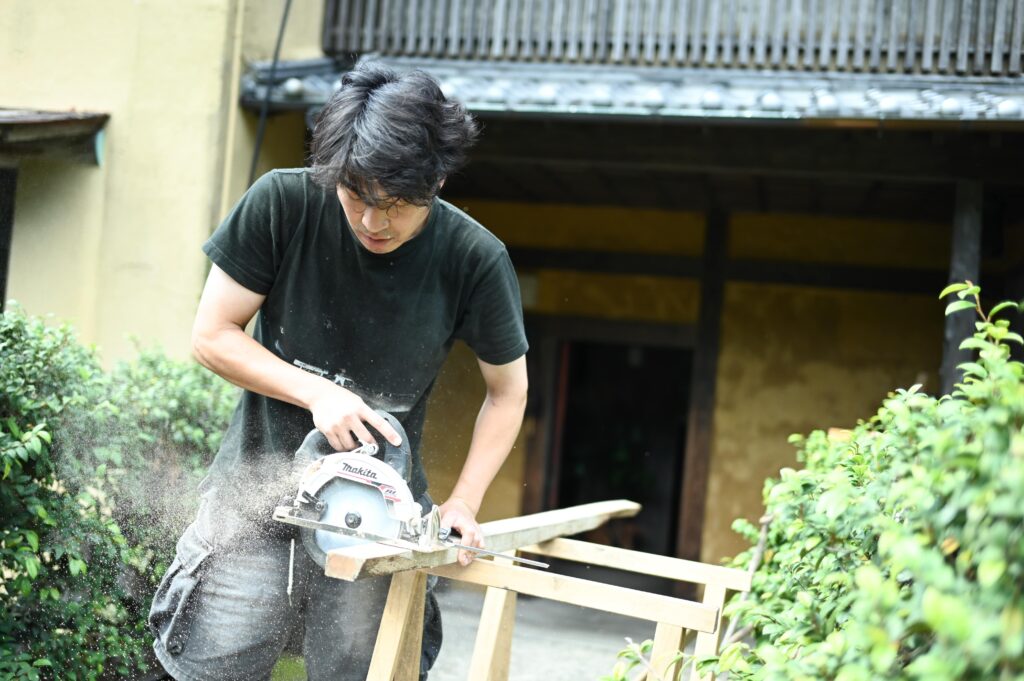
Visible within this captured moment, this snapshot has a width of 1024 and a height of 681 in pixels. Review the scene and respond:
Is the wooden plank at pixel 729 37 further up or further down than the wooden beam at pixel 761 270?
further up

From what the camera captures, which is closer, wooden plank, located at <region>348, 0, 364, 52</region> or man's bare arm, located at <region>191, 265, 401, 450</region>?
man's bare arm, located at <region>191, 265, 401, 450</region>

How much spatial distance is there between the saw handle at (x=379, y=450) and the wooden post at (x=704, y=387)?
5.34 m

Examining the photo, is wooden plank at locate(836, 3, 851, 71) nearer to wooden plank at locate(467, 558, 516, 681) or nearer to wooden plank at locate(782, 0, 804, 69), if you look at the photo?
wooden plank at locate(782, 0, 804, 69)

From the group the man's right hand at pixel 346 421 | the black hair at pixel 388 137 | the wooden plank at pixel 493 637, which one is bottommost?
the wooden plank at pixel 493 637

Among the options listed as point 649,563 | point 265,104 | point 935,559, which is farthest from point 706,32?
point 935,559

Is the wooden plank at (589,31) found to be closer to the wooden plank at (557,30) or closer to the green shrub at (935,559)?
the wooden plank at (557,30)

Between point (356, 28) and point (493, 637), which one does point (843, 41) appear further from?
point (493, 637)

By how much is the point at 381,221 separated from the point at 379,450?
0.51 metres

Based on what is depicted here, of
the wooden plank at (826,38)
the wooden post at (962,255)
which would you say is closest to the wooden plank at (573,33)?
the wooden plank at (826,38)

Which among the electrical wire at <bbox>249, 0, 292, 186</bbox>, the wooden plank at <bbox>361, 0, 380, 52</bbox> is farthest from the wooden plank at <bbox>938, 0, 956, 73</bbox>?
the electrical wire at <bbox>249, 0, 292, 186</bbox>

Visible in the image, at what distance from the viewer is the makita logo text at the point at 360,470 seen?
2197mm

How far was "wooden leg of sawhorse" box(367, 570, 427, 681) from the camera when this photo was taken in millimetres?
2293

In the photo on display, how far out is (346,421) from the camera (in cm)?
224

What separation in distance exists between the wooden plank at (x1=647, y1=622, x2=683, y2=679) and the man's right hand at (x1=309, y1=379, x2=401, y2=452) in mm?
773
